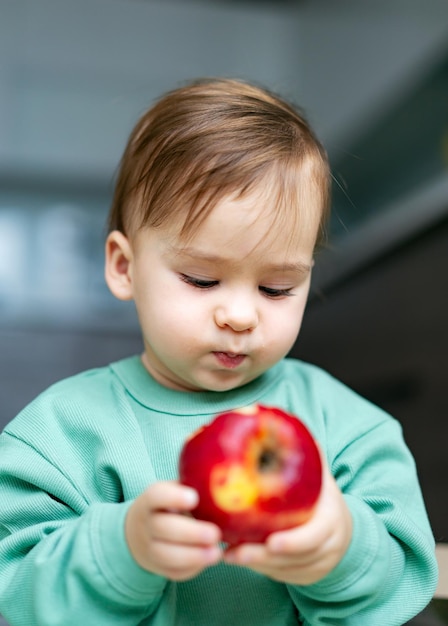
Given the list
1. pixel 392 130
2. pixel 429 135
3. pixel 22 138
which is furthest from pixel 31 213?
pixel 429 135

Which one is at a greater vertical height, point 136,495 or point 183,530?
point 183,530

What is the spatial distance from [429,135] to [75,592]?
8.44 feet

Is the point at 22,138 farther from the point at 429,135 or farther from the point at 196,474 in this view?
the point at 196,474

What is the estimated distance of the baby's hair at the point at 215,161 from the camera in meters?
0.97

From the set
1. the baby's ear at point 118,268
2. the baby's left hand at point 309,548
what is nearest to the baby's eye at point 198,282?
the baby's ear at point 118,268

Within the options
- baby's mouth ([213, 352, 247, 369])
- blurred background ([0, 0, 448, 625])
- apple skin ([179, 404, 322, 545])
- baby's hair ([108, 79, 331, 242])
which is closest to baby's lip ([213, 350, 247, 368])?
baby's mouth ([213, 352, 247, 369])

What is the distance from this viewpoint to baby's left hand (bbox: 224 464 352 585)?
0.74m

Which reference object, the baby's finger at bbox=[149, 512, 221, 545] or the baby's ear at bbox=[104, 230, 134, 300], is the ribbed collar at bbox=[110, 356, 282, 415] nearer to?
the baby's ear at bbox=[104, 230, 134, 300]

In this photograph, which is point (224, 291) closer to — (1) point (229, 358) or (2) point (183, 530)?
(1) point (229, 358)

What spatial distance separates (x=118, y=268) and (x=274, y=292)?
23 cm

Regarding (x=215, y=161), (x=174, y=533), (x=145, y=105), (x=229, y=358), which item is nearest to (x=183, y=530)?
(x=174, y=533)

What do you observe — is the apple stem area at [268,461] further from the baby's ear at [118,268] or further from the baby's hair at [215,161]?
the baby's ear at [118,268]

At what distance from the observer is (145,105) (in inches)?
138

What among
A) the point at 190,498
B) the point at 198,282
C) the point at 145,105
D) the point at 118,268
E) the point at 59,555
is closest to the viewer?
the point at 190,498
